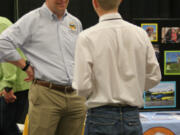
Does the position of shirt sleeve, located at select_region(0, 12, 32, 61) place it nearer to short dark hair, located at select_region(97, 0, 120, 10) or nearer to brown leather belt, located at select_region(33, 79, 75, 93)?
brown leather belt, located at select_region(33, 79, 75, 93)

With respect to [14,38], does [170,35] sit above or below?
below

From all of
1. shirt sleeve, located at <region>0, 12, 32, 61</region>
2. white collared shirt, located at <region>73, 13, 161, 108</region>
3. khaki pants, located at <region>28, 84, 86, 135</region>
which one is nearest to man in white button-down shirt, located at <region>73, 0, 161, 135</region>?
white collared shirt, located at <region>73, 13, 161, 108</region>

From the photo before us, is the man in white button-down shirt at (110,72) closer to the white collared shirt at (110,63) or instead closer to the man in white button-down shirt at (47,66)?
the white collared shirt at (110,63)

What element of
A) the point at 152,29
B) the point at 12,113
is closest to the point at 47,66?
the point at 12,113

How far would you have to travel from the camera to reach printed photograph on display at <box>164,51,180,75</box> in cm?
338

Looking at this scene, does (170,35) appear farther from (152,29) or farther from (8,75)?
(8,75)

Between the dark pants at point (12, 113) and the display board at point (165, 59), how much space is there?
125 cm

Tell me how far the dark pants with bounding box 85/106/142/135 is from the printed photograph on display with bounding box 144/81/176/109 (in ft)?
5.60

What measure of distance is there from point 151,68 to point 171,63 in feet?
5.36

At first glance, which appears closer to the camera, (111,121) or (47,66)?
(111,121)

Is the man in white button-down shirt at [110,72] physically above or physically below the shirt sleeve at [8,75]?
above

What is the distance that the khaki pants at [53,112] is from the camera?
6.89ft

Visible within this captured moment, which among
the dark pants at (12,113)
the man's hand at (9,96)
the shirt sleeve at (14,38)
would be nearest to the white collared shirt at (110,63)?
the shirt sleeve at (14,38)

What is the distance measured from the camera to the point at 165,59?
11.1 feet
